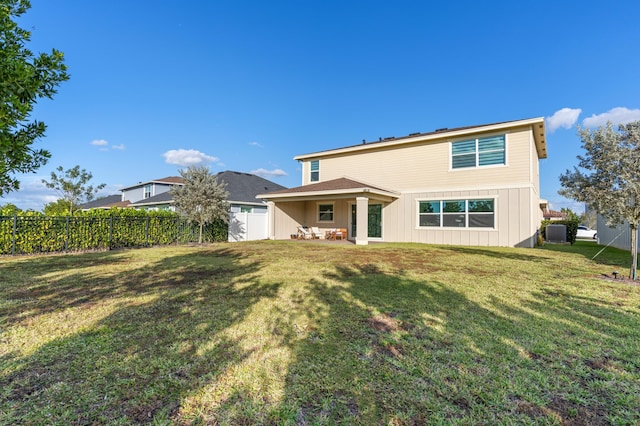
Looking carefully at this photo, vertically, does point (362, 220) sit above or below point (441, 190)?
below

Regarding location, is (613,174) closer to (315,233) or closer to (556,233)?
(315,233)

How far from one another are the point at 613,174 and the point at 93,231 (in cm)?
1674

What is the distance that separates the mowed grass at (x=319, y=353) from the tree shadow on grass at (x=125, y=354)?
2 centimetres

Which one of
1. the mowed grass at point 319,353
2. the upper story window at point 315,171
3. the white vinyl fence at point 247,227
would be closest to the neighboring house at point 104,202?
the white vinyl fence at point 247,227

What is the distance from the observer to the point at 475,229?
1377 cm

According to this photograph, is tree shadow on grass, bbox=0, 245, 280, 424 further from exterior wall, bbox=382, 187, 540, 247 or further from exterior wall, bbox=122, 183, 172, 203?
exterior wall, bbox=122, 183, 172, 203

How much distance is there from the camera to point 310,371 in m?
2.51

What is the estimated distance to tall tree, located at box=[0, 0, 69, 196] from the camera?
2.56 meters

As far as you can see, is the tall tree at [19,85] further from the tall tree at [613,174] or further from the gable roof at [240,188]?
the gable roof at [240,188]

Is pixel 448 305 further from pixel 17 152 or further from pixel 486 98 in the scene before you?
pixel 486 98

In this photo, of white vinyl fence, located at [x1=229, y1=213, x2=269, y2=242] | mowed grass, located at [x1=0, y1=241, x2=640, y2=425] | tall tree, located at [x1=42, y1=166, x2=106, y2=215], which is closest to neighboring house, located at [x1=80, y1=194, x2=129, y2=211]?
tall tree, located at [x1=42, y1=166, x2=106, y2=215]

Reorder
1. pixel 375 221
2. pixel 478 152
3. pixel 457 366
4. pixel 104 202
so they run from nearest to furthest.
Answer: pixel 457 366 < pixel 478 152 < pixel 375 221 < pixel 104 202

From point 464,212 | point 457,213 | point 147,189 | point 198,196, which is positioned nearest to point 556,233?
point 464,212

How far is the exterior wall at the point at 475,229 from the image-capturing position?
12703mm
